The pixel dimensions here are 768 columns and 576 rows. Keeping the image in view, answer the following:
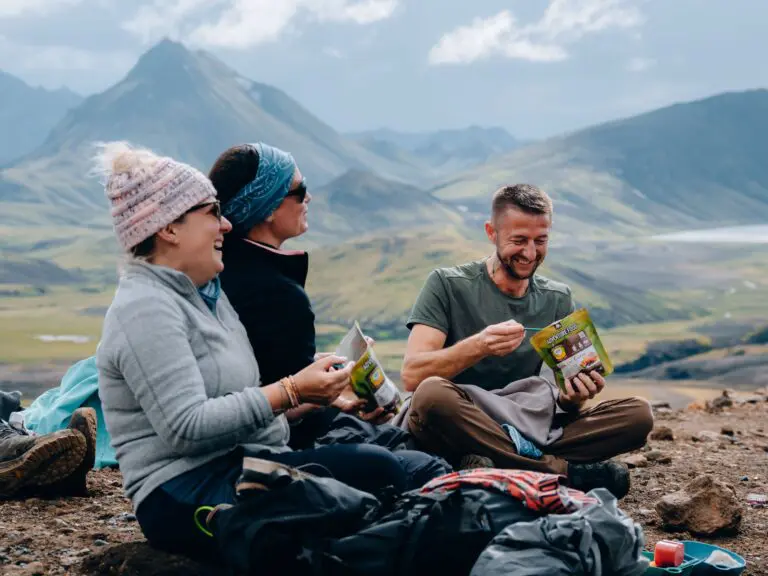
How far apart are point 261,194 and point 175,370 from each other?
1.13 m

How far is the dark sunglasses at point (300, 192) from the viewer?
14.3ft

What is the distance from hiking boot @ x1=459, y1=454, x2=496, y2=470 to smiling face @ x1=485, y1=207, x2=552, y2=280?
3.55 feet

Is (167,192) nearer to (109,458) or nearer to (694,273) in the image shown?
(109,458)

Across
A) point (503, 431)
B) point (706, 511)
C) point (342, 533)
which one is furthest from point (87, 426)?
point (706, 511)

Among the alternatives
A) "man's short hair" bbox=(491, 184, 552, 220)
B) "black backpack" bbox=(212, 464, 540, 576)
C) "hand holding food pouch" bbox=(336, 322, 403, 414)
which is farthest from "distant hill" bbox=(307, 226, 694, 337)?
"black backpack" bbox=(212, 464, 540, 576)

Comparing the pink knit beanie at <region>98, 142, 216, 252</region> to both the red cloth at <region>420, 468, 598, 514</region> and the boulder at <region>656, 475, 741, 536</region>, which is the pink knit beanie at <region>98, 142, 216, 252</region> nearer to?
the red cloth at <region>420, 468, 598, 514</region>

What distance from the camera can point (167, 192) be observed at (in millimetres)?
3547

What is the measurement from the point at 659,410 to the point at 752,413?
3.15 feet

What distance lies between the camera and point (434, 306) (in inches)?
216

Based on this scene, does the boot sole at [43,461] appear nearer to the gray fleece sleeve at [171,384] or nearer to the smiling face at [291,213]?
the smiling face at [291,213]

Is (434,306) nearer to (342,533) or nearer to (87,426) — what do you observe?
(87,426)

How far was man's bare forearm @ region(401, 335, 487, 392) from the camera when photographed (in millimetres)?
5117

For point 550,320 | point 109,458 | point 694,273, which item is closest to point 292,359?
point 550,320

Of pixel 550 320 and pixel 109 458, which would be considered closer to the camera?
A: pixel 550 320
